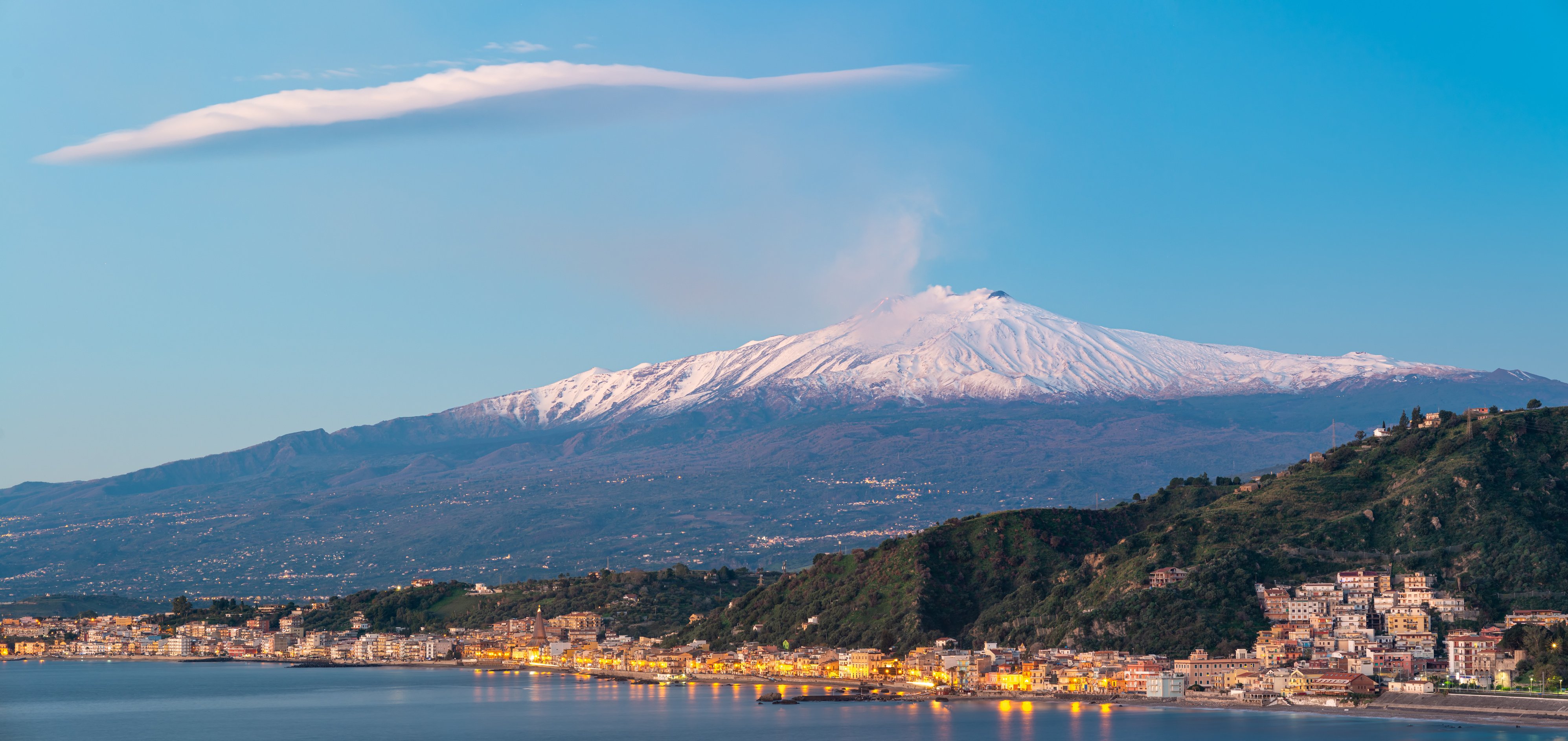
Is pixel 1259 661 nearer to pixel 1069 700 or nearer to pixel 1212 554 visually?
pixel 1069 700

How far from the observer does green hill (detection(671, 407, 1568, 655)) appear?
96.8m

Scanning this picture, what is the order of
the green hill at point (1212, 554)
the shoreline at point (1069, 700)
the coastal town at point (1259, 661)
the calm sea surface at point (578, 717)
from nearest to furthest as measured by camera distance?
the calm sea surface at point (578, 717) < the shoreline at point (1069, 700) < the coastal town at point (1259, 661) < the green hill at point (1212, 554)

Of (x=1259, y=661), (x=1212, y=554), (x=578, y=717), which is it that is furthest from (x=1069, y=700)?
(x=578, y=717)

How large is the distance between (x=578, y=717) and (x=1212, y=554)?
37.5 meters

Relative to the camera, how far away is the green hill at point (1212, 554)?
3809 inches

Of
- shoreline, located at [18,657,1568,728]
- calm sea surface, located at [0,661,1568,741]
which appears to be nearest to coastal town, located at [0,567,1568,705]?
shoreline, located at [18,657,1568,728]

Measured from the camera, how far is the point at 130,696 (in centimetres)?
11894

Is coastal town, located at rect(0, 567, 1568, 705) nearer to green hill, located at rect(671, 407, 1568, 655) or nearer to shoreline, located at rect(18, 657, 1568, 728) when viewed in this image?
shoreline, located at rect(18, 657, 1568, 728)

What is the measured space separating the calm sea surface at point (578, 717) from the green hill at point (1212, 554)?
9331mm

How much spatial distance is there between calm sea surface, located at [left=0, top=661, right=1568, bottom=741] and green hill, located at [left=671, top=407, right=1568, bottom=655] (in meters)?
9.33

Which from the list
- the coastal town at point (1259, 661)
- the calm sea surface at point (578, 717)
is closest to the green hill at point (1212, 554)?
the coastal town at point (1259, 661)

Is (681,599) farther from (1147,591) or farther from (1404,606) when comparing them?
(1404,606)

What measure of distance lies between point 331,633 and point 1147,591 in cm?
9447

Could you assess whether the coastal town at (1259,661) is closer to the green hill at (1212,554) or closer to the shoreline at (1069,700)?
the shoreline at (1069,700)
